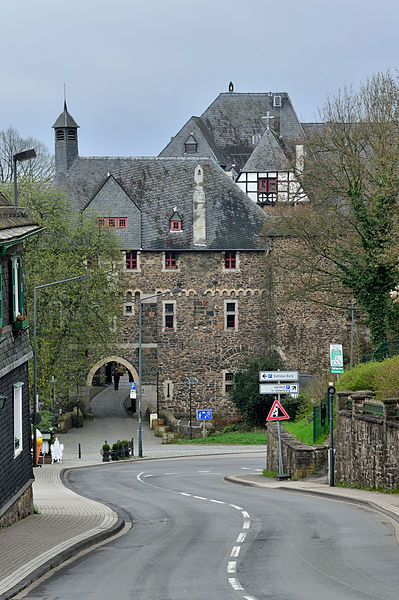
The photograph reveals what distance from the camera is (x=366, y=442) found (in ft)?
88.7

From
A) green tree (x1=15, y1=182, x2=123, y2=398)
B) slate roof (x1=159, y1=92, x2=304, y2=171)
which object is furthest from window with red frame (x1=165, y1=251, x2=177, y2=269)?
slate roof (x1=159, y1=92, x2=304, y2=171)

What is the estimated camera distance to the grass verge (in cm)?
5733

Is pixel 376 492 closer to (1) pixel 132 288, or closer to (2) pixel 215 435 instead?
(2) pixel 215 435

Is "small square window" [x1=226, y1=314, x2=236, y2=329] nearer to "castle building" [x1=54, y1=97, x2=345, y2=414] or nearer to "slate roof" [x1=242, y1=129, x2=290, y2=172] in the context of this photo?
"castle building" [x1=54, y1=97, x2=345, y2=414]

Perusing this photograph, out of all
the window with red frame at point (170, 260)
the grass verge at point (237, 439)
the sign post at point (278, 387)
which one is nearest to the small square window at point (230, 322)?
the window with red frame at point (170, 260)

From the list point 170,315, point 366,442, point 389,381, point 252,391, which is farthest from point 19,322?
point 170,315

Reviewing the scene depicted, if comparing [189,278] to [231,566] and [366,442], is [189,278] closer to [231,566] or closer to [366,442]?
[366,442]

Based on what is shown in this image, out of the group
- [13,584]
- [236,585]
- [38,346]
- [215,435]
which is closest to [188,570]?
[236,585]

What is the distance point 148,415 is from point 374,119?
2661 cm

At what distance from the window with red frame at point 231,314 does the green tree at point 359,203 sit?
15.7 metres

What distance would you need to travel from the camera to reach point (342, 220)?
4719cm

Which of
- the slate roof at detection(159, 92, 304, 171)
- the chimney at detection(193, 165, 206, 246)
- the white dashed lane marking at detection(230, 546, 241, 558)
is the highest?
the slate roof at detection(159, 92, 304, 171)

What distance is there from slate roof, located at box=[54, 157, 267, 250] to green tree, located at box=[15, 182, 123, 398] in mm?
5733

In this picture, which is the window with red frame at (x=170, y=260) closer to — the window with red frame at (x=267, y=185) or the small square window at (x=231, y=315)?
the small square window at (x=231, y=315)
